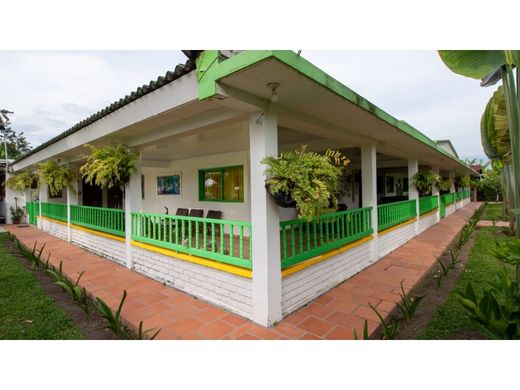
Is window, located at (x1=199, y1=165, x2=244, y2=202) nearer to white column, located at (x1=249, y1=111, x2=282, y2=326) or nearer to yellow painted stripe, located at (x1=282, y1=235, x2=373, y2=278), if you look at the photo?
yellow painted stripe, located at (x1=282, y1=235, x2=373, y2=278)

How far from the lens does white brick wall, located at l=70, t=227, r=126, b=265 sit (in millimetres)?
6008

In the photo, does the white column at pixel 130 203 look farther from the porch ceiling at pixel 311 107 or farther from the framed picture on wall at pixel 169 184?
the framed picture on wall at pixel 169 184

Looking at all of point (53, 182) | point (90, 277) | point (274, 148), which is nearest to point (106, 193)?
point (53, 182)

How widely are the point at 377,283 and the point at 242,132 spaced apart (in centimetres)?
402

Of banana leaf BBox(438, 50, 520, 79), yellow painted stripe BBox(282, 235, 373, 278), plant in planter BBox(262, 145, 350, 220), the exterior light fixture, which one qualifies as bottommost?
yellow painted stripe BBox(282, 235, 373, 278)

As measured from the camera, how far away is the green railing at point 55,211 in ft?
30.2

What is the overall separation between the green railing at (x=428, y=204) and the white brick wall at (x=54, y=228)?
1260 centimetres

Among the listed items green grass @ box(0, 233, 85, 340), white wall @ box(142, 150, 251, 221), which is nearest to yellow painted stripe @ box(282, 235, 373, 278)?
green grass @ box(0, 233, 85, 340)

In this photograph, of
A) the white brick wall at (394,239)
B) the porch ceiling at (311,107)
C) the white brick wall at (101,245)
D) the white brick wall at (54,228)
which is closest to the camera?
the porch ceiling at (311,107)

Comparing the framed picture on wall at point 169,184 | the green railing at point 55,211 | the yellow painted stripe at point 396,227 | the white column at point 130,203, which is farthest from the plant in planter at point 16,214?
the yellow painted stripe at point 396,227

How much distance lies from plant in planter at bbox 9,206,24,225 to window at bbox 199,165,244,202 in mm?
11473

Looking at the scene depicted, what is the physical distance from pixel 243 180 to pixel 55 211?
25.1 ft

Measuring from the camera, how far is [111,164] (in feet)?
15.5

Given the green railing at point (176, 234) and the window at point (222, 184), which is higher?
the window at point (222, 184)
